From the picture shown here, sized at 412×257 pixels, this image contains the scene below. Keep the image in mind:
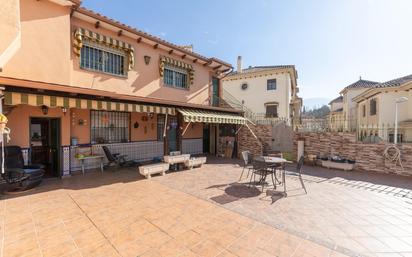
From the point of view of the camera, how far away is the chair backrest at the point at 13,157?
7.53 metres

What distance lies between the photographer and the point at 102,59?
36.3 feet

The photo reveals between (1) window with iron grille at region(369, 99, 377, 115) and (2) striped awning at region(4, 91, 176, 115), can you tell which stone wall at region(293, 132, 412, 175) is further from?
(1) window with iron grille at region(369, 99, 377, 115)

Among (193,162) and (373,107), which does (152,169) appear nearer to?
(193,162)

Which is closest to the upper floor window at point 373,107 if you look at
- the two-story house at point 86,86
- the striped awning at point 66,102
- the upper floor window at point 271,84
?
the upper floor window at point 271,84

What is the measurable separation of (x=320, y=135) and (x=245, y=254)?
12173 millimetres

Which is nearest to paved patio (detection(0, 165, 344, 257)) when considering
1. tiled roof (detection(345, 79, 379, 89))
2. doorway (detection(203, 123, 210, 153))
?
doorway (detection(203, 123, 210, 153))

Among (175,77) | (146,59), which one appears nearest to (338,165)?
(175,77)

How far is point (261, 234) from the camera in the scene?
15.2 feet

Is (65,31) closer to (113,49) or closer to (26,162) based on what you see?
(113,49)

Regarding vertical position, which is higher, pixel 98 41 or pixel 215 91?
pixel 98 41

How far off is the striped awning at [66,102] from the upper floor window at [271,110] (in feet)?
65.2

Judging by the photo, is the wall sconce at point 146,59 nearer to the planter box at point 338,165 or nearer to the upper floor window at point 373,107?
the planter box at point 338,165

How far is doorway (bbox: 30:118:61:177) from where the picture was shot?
9.59m

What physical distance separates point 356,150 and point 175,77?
13.7 m
